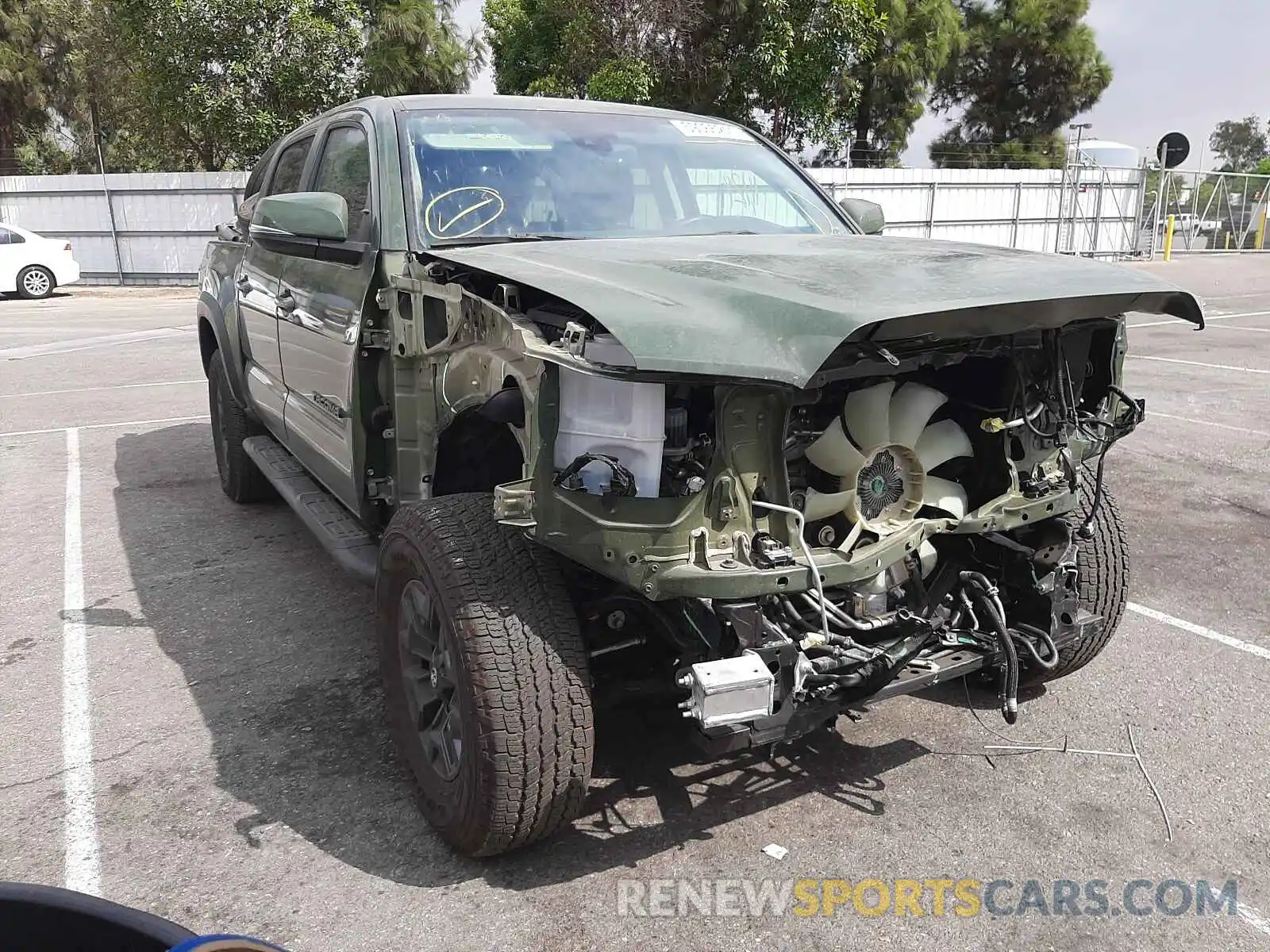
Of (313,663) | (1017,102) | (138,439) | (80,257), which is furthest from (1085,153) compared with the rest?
(313,663)

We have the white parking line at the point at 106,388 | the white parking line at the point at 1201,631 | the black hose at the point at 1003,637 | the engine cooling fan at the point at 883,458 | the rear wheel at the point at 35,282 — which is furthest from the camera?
the rear wheel at the point at 35,282

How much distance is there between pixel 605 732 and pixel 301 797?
970mm

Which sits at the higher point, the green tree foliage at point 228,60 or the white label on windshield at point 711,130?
the green tree foliage at point 228,60

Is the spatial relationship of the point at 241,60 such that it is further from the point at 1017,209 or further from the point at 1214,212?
the point at 1214,212

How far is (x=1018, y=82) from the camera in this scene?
35.8 metres

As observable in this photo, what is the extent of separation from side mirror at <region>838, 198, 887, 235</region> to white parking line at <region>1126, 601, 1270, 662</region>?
200 centimetres

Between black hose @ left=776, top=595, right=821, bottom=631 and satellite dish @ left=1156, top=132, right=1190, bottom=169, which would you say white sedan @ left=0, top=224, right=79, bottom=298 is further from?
satellite dish @ left=1156, top=132, right=1190, bottom=169

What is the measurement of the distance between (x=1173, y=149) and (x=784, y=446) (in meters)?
25.1

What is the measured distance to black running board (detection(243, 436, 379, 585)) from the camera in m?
3.65

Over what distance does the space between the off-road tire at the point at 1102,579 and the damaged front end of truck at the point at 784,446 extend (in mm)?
104

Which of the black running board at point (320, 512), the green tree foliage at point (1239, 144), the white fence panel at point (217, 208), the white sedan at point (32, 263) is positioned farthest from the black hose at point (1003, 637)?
the green tree foliage at point (1239, 144)

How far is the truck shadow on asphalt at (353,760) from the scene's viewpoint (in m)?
2.83

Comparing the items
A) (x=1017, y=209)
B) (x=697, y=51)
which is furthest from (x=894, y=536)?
(x=1017, y=209)

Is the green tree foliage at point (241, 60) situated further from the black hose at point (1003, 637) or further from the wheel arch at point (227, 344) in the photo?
the black hose at point (1003, 637)
